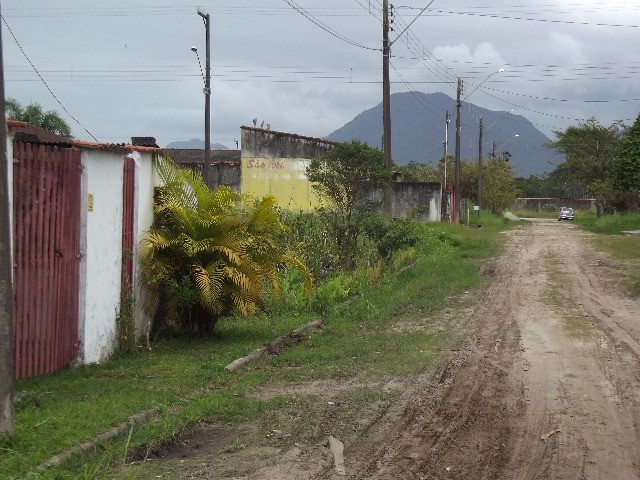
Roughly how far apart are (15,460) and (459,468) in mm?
3157

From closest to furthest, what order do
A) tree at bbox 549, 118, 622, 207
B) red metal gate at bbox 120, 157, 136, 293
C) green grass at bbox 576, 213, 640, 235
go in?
red metal gate at bbox 120, 157, 136, 293, green grass at bbox 576, 213, 640, 235, tree at bbox 549, 118, 622, 207

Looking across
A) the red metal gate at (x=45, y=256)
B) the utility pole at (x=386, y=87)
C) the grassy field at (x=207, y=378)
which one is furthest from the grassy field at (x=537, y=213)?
the red metal gate at (x=45, y=256)

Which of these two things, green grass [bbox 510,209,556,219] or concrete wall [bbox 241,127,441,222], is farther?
green grass [bbox 510,209,556,219]

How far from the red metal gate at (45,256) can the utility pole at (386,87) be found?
56.4 ft

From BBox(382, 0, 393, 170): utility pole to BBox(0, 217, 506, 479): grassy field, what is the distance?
33.9ft

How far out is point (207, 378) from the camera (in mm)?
9156

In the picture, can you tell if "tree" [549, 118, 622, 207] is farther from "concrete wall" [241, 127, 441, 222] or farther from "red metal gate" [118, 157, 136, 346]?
"red metal gate" [118, 157, 136, 346]

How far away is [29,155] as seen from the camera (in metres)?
8.53

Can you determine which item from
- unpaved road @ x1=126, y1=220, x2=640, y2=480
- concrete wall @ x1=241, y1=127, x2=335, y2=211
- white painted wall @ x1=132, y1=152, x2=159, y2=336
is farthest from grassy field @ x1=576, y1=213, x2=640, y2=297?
concrete wall @ x1=241, y1=127, x2=335, y2=211

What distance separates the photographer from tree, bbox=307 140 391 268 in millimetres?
→ 19375

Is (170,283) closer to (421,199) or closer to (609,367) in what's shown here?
(609,367)

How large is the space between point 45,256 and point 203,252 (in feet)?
8.54

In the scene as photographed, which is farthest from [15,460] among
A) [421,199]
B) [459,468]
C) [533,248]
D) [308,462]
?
[421,199]

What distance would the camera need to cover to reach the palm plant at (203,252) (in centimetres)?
1082
